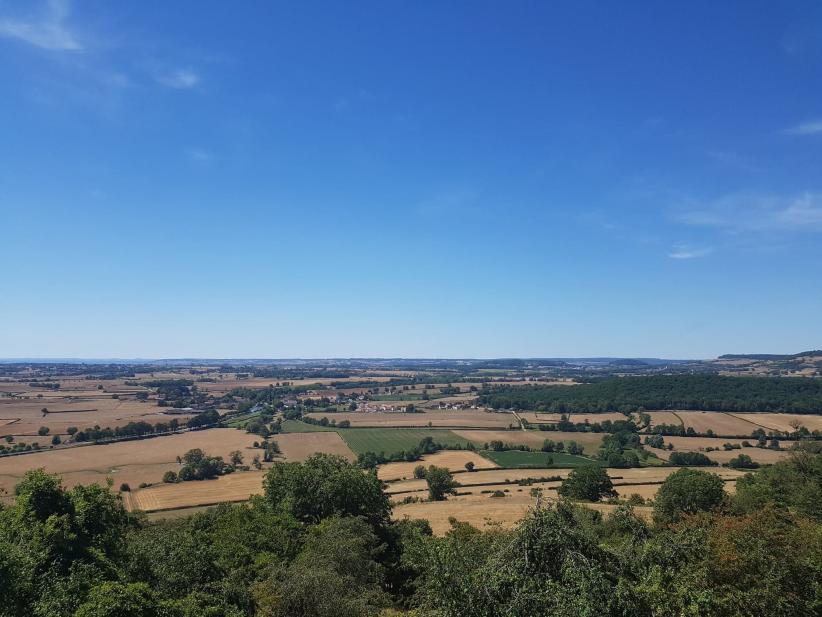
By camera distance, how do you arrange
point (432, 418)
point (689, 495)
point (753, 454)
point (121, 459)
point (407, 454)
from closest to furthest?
point (689, 495)
point (121, 459)
point (753, 454)
point (407, 454)
point (432, 418)

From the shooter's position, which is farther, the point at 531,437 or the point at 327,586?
the point at 531,437

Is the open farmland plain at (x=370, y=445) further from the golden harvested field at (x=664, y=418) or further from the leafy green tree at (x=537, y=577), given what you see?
the leafy green tree at (x=537, y=577)

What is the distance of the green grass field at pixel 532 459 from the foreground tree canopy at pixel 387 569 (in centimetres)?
6629

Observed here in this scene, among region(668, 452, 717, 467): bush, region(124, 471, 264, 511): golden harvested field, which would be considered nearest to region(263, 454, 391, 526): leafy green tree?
region(124, 471, 264, 511): golden harvested field

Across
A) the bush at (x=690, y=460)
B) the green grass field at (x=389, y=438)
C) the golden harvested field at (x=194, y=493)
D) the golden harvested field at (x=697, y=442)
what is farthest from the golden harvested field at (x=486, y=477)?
the golden harvested field at (x=697, y=442)

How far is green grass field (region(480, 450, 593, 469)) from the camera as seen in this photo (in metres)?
101

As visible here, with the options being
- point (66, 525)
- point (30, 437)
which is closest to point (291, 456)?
point (30, 437)

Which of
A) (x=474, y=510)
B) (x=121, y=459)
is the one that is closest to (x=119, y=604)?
(x=474, y=510)

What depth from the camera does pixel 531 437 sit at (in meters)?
131

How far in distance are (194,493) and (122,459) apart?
30.6 m

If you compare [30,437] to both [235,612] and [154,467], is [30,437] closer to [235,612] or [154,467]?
[154,467]

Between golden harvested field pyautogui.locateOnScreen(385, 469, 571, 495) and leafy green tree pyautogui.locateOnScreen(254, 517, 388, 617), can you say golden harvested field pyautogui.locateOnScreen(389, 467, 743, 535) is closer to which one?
golden harvested field pyautogui.locateOnScreen(385, 469, 571, 495)

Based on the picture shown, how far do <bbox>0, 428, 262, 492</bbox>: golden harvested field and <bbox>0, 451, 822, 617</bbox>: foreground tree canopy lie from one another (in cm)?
5929

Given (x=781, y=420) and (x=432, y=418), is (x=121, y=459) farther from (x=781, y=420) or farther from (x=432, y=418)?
(x=781, y=420)
